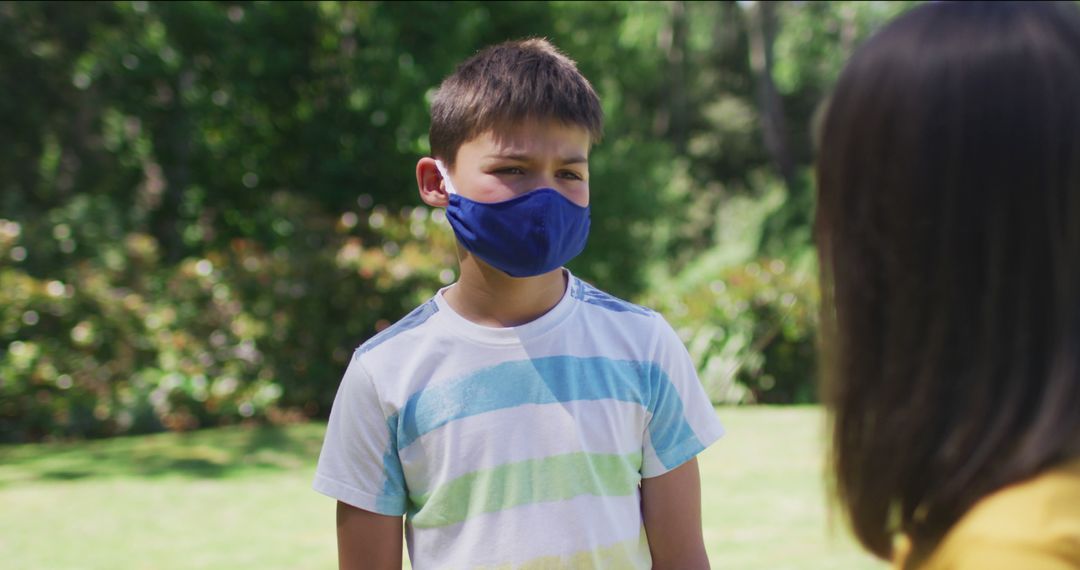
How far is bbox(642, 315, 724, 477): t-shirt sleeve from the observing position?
88.4 inches

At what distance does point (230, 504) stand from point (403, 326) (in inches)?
201

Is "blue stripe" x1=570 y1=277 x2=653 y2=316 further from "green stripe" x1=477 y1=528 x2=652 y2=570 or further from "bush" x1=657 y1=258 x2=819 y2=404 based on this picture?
"bush" x1=657 y1=258 x2=819 y2=404

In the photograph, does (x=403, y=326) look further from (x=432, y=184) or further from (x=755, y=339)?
(x=755, y=339)

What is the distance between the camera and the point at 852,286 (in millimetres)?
1141

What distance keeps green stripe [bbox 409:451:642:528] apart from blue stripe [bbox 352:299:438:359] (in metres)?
0.33

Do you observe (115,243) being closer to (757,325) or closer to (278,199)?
(278,199)

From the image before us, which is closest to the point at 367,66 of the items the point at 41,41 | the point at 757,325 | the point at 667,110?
the point at 757,325

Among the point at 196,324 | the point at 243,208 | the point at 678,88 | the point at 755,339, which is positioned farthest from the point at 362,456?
the point at 678,88

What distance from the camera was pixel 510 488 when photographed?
212cm

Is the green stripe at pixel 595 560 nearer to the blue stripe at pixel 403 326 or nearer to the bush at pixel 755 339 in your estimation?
the blue stripe at pixel 403 326

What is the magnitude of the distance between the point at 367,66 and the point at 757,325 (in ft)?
18.5

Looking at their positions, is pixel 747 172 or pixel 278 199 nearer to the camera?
pixel 278 199

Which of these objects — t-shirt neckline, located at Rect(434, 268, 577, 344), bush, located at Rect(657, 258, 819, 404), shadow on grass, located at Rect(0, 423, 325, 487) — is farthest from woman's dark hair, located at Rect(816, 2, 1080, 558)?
bush, located at Rect(657, 258, 819, 404)

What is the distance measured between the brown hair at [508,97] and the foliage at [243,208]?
8354 millimetres
